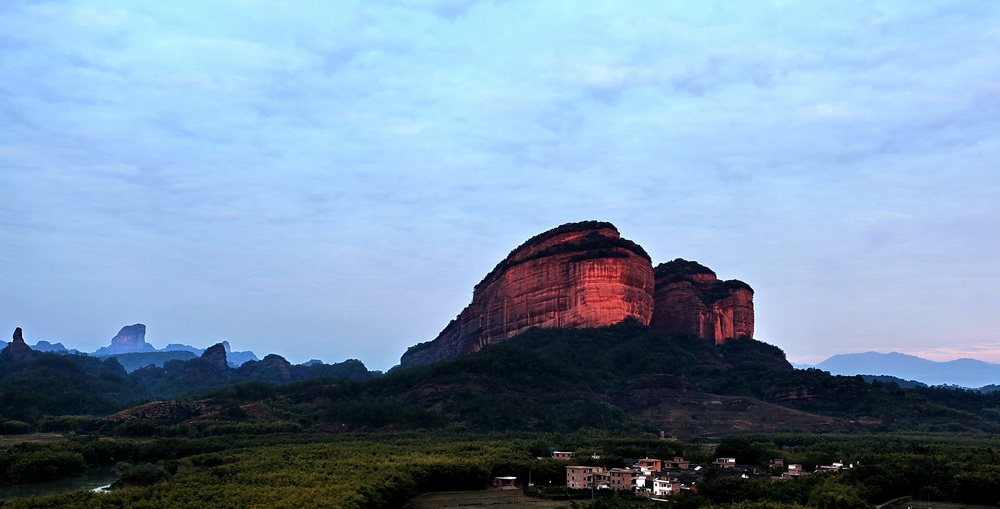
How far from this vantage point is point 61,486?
69.2 meters

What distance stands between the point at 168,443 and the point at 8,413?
52.7 m

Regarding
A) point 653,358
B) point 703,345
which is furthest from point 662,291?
point 653,358

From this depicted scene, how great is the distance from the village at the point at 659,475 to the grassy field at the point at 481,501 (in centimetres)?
558

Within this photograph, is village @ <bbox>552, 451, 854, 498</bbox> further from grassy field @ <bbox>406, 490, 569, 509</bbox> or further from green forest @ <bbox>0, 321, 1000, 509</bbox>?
grassy field @ <bbox>406, 490, 569, 509</bbox>

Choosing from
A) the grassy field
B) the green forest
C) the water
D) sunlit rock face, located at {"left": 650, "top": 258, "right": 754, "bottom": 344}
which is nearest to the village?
the green forest

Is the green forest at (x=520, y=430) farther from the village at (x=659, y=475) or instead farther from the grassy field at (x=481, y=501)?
the village at (x=659, y=475)

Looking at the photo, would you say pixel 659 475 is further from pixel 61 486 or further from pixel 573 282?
pixel 573 282

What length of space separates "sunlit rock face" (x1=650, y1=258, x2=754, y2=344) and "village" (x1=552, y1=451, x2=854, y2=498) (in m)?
105

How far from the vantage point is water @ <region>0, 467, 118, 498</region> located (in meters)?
64.3

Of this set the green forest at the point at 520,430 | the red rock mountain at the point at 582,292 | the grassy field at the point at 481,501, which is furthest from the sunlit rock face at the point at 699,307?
the grassy field at the point at 481,501

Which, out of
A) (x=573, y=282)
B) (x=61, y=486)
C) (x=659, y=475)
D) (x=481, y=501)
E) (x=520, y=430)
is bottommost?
(x=61, y=486)

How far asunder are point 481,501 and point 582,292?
101 metres

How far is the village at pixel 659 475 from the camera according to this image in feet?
214

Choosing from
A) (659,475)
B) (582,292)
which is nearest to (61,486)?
(659,475)
